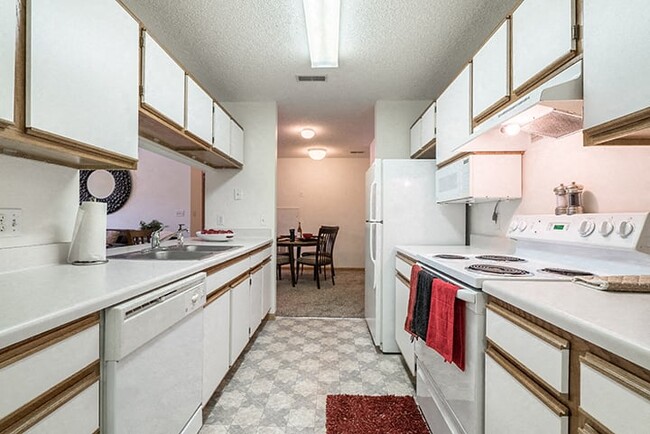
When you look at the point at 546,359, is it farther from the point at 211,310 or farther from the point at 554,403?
the point at 211,310

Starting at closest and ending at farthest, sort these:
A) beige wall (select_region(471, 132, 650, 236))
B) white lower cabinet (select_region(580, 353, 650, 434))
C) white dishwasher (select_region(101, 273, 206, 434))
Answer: white lower cabinet (select_region(580, 353, 650, 434)), white dishwasher (select_region(101, 273, 206, 434)), beige wall (select_region(471, 132, 650, 236))

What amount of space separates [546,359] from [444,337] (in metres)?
0.57

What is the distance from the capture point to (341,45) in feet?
7.78

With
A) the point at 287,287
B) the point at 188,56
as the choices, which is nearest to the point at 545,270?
the point at 188,56

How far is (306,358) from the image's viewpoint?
8.11 ft

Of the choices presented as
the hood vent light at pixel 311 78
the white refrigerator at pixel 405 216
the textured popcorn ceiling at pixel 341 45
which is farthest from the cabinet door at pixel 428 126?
the hood vent light at pixel 311 78

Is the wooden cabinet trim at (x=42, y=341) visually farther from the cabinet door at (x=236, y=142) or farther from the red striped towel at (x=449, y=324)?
the cabinet door at (x=236, y=142)

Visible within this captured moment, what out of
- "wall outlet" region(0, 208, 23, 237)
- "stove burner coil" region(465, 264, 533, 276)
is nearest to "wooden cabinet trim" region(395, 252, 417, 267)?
"stove burner coil" region(465, 264, 533, 276)

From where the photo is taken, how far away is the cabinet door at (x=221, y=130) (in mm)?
2646

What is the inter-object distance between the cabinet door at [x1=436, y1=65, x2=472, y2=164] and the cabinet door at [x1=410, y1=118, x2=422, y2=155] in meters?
0.55

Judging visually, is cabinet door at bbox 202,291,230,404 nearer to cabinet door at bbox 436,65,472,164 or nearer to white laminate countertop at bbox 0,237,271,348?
white laminate countertop at bbox 0,237,271,348

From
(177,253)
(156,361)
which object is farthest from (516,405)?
(177,253)

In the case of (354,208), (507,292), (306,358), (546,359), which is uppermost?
(354,208)

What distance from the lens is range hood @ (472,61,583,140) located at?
1.10 metres
